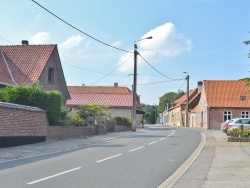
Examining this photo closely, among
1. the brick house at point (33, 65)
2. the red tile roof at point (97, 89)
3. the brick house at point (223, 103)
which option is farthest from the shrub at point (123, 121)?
the red tile roof at point (97, 89)

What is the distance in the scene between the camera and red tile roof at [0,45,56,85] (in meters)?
35.3

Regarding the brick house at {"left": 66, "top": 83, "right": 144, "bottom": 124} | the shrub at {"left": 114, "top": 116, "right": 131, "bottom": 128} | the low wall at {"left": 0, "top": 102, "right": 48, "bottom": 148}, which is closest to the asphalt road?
the low wall at {"left": 0, "top": 102, "right": 48, "bottom": 148}

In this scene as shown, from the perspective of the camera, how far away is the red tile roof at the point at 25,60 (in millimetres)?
35281

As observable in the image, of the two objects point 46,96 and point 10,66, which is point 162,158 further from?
point 10,66

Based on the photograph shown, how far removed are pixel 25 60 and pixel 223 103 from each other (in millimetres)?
29524

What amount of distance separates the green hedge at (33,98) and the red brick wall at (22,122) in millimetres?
1349

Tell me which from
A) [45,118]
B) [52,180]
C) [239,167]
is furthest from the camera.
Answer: [45,118]

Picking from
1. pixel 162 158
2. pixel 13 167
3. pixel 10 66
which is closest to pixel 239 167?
pixel 162 158

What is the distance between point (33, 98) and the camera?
2589cm

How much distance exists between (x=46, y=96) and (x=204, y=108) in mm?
38192

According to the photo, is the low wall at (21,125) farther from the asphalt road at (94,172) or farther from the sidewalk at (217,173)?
the sidewalk at (217,173)

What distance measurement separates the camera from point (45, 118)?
989 inches

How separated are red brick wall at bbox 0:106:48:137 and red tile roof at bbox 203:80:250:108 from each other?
36262 millimetres

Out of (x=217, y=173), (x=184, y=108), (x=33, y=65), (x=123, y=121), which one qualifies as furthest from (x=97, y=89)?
(x=217, y=173)
